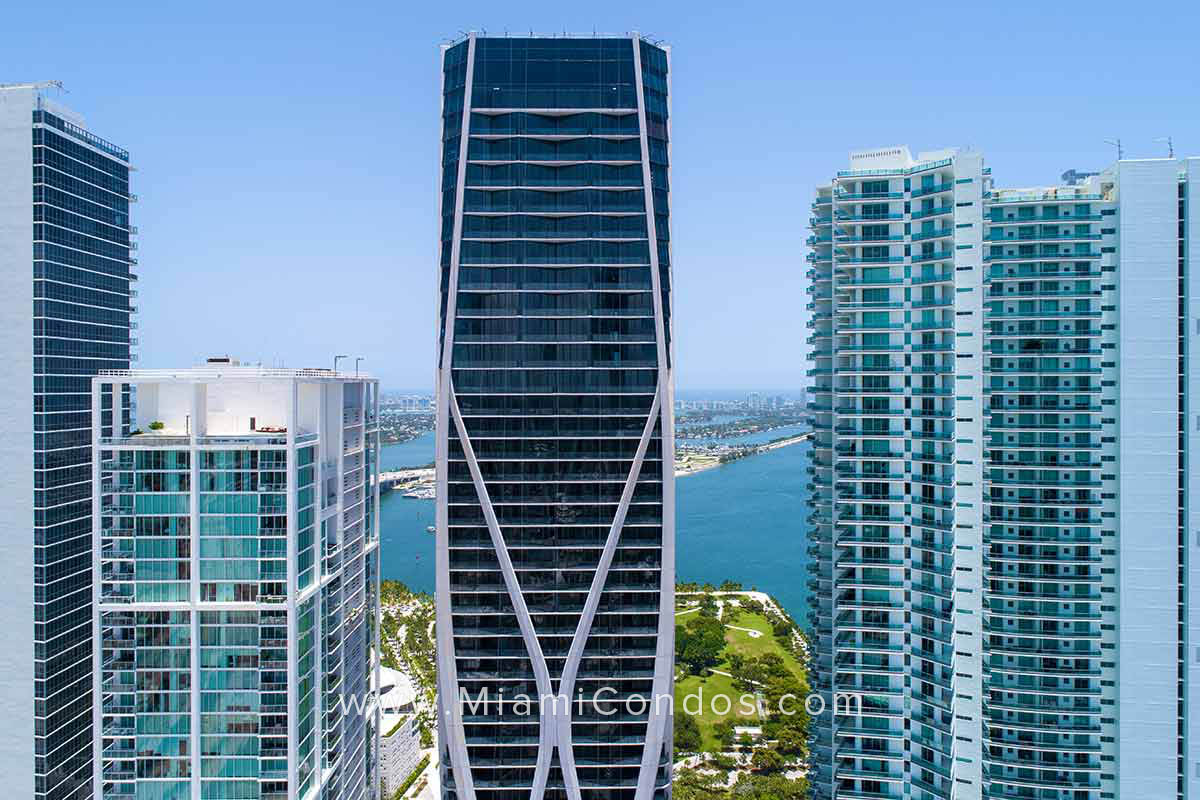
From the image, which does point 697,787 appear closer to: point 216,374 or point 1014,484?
point 1014,484

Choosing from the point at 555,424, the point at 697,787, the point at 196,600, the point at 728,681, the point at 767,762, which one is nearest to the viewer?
the point at 196,600

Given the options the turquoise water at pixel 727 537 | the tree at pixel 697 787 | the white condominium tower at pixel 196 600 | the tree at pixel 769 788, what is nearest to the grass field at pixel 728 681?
the tree at pixel 697 787

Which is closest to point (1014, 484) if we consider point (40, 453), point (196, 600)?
point (196, 600)

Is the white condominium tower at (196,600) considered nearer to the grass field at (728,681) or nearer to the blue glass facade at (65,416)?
the blue glass facade at (65,416)

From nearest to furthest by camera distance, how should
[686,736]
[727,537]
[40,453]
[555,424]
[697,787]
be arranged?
[555,424] < [40,453] < [697,787] < [686,736] < [727,537]

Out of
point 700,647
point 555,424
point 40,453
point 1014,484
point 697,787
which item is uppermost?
point 555,424

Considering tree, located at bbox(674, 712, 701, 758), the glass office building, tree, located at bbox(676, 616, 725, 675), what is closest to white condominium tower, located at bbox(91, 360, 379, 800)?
the glass office building
